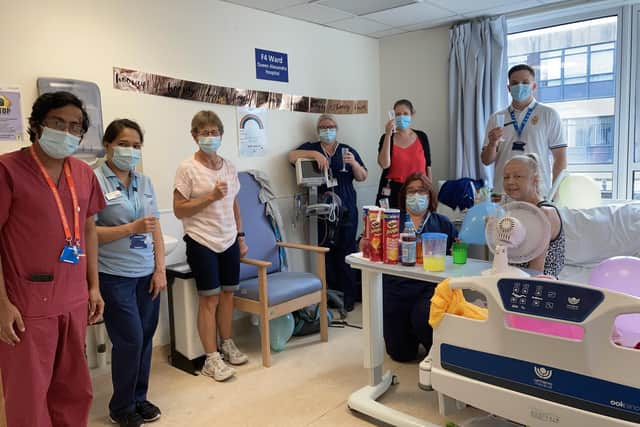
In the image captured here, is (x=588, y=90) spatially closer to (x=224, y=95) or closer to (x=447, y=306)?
(x=224, y=95)

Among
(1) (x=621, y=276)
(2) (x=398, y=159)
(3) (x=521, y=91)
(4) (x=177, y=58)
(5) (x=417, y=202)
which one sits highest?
(4) (x=177, y=58)

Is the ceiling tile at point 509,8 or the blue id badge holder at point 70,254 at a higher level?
the ceiling tile at point 509,8

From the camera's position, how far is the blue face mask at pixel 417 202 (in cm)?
259

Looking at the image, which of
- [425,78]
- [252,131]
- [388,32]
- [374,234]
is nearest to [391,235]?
[374,234]

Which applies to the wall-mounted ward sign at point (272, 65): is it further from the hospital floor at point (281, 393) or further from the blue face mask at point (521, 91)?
the hospital floor at point (281, 393)

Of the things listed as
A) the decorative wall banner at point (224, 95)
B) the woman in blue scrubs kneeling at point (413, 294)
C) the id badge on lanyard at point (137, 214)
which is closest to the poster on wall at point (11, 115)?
the decorative wall banner at point (224, 95)

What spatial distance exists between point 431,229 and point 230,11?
6.56 feet

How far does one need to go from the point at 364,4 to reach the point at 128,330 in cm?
266

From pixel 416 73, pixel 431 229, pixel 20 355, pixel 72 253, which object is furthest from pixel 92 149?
pixel 416 73

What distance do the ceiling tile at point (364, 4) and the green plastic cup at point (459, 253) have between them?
211cm

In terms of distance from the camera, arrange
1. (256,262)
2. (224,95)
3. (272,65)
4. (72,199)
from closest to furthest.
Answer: (72,199), (256,262), (224,95), (272,65)

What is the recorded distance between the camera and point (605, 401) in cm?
127

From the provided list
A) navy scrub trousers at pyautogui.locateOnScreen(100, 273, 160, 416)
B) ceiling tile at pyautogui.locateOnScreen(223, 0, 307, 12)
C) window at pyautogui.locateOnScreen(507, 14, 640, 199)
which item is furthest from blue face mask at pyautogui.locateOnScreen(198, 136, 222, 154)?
window at pyautogui.locateOnScreen(507, 14, 640, 199)

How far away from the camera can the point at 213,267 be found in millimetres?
2754
